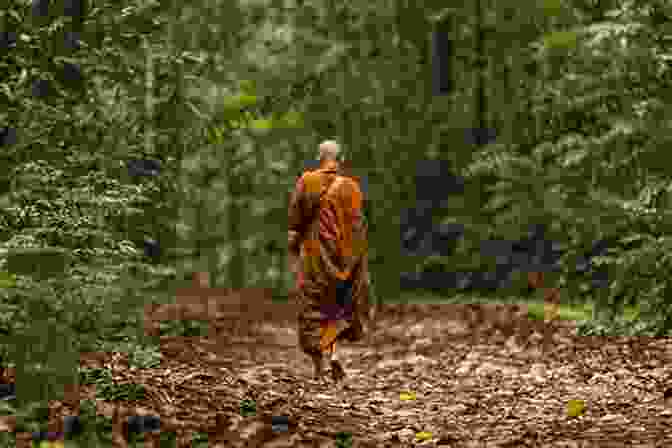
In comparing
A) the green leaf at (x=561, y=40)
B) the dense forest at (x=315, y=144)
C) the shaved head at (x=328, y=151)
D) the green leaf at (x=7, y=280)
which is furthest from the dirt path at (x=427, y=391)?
the green leaf at (x=561, y=40)

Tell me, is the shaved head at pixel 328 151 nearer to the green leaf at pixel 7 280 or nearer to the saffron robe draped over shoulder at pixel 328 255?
the saffron robe draped over shoulder at pixel 328 255

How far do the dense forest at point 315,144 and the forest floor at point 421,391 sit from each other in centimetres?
61

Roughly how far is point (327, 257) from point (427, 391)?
5.99ft

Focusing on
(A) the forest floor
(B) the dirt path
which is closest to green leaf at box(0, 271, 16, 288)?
(A) the forest floor

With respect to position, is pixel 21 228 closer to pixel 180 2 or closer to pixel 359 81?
pixel 180 2

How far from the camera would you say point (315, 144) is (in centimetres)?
2520

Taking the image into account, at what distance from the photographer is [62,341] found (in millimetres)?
6379

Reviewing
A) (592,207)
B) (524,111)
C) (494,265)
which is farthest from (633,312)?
(524,111)

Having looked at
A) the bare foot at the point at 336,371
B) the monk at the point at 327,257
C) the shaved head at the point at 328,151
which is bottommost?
the bare foot at the point at 336,371

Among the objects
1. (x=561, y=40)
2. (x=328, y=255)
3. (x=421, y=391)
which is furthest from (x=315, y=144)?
(x=421, y=391)

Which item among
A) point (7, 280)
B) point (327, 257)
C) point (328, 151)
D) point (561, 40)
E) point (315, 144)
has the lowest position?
point (327, 257)

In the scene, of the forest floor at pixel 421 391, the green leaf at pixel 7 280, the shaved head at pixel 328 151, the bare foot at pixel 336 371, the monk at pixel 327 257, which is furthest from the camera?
the shaved head at pixel 328 151

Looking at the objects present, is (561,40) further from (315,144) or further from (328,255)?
(328,255)

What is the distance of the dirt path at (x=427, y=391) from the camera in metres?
6.73
